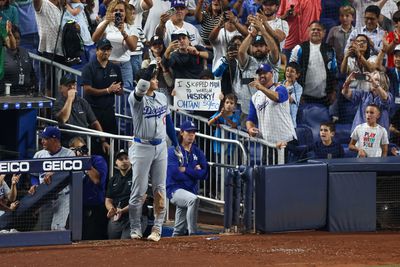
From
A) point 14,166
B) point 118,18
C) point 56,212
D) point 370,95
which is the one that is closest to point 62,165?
point 14,166

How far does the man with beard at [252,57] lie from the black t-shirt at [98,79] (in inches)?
73.0

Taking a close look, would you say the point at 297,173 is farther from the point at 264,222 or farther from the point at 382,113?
the point at 382,113

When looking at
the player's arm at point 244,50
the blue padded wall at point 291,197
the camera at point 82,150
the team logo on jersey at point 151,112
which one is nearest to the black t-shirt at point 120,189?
the camera at point 82,150

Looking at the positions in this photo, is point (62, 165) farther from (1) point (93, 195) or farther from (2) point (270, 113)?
(2) point (270, 113)

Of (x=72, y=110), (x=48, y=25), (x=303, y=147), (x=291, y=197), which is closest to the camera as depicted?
(x=291, y=197)

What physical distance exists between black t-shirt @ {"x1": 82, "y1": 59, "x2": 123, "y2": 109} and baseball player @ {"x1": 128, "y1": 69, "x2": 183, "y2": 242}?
203 cm

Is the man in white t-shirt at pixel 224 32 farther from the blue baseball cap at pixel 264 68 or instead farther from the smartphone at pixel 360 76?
the smartphone at pixel 360 76

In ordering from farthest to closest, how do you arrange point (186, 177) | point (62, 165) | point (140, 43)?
point (140, 43)
point (186, 177)
point (62, 165)

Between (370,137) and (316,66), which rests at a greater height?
(316,66)

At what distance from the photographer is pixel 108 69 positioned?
1395cm

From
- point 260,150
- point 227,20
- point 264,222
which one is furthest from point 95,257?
point 227,20

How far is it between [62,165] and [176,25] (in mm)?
4452

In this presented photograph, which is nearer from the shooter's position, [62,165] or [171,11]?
[62,165]

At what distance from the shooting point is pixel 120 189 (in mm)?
12625
